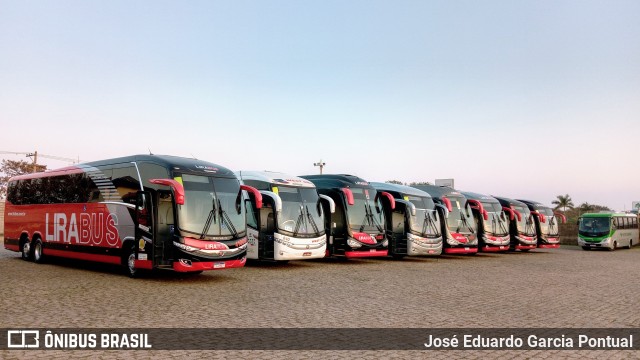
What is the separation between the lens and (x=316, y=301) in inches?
448

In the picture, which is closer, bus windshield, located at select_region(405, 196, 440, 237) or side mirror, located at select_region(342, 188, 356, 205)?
side mirror, located at select_region(342, 188, 356, 205)

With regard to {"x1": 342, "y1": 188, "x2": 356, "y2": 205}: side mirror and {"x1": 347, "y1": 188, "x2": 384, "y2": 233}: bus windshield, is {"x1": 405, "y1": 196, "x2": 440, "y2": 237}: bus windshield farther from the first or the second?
{"x1": 342, "y1": 188, "x2": 356, "y2": 205}: side mirror

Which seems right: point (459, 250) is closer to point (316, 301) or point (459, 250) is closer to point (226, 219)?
point (226, 219)

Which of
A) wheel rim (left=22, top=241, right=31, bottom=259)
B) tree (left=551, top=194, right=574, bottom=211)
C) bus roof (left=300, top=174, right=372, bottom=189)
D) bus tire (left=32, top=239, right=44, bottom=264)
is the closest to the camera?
bus tire (left=32, top=239, right=44, bottom=264)

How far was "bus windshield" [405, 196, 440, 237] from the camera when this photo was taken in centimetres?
2319

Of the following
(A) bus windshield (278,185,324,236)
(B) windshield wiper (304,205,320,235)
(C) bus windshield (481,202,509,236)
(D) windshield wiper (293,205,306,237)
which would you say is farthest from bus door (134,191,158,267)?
(C) bus windshield (481,202,509,236)

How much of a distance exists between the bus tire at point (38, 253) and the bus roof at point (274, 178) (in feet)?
23.9

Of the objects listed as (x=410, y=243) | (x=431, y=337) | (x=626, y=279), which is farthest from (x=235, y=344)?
(x=410, y=243)

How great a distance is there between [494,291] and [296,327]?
6.65 metres

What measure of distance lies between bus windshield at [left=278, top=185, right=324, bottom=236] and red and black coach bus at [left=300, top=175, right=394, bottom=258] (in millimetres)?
1207

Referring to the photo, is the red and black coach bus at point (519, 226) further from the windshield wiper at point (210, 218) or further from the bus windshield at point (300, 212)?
the windshield wiper at point (210, 218)

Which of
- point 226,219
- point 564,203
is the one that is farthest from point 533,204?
point 564,203

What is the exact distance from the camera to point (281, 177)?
20031mm

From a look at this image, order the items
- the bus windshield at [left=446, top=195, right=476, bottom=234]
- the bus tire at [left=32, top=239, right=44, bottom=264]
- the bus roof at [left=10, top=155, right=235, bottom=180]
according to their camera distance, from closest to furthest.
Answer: the bus roof at [left=10, top=155, right=235, bottom=180], the bus tire at [left=32, top=239, right=44, bottom=264], the bus windshield at [left=446, top=195, right=476, bottom=234]
